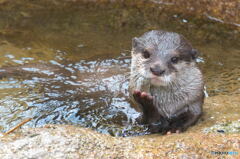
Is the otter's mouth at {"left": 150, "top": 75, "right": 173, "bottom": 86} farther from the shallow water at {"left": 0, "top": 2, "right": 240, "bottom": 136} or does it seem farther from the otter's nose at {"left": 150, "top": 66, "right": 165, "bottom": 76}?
the shallow water at {"left": 0, "top": 2, "right": 240, "bottom": 136}

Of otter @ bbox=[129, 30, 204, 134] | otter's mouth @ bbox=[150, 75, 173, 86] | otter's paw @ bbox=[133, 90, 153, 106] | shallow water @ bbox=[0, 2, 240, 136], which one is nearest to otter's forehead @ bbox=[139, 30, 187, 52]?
otter @ bbox=[129, 30, 204, 134]

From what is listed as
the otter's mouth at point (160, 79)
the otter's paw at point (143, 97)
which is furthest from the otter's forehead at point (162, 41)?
the otter's paw at point (143, 97)

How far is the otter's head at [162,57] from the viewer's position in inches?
95.9

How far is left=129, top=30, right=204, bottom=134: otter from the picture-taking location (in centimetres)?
258

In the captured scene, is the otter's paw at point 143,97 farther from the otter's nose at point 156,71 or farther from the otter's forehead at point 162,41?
the otter's forehead at point 162,41

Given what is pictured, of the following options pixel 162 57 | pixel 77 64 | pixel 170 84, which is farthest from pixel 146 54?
pixel 77 64

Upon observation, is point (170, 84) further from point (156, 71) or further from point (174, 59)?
point (156, 71)

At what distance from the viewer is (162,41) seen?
8.84 ft

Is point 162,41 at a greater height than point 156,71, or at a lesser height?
greater

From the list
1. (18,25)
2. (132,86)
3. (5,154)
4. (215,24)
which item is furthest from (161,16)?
(5,154)

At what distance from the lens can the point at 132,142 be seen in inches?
82.9

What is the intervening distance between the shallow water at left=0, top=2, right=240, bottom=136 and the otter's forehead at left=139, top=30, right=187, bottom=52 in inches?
22.7

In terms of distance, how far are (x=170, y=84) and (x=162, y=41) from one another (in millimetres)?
305

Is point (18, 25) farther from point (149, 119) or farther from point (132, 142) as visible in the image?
point (132, 142)
